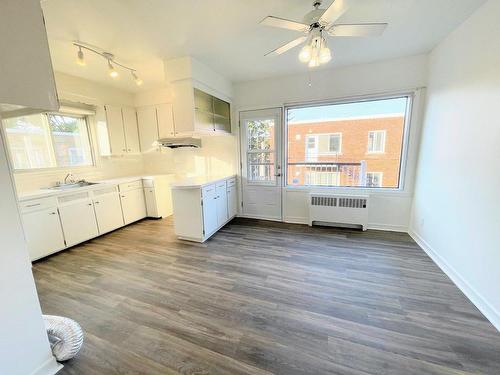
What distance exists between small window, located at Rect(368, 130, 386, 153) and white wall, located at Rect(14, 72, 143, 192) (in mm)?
4867

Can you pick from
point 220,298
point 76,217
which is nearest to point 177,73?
point 76,217

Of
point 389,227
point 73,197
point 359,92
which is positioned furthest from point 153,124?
point 389,227

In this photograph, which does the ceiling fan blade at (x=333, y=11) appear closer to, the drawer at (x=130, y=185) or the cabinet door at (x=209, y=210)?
the cabinet door at (x=209, y=210)

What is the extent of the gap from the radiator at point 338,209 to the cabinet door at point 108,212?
11.5 feet

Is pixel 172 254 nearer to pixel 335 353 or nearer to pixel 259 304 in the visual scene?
pixel 259 304

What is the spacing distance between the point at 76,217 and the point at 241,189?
275 centimetres

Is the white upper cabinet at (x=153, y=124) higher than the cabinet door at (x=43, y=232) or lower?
higher

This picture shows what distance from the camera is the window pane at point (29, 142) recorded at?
9.53 feet

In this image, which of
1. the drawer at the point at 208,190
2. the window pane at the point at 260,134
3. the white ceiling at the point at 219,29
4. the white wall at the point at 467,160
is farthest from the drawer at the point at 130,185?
the white wall at the point at 467,160

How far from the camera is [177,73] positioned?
114 inches

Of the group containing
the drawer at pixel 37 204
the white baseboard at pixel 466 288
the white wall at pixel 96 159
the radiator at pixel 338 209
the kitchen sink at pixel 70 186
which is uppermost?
the white wall at pixel 96 159

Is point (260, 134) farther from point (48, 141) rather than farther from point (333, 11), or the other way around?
point (48, 141)

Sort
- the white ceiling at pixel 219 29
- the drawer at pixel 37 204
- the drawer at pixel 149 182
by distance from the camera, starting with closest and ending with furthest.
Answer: the white ceiling at pixel 219 29 → the drawer at pixel 37 204 → the drawer at pixel 149 182

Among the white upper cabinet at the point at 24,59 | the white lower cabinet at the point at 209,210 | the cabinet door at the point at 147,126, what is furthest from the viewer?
the cabinet door at the point at 147,126
